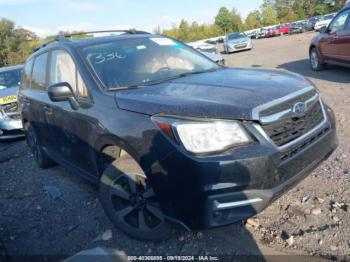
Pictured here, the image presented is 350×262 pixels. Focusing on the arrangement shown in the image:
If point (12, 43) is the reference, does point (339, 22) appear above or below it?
above

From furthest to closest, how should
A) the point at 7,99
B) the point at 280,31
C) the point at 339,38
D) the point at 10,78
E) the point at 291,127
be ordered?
the point at 280,31
the point at 339,38
the point at 10,78
the point at 7,99
the point at 291,127

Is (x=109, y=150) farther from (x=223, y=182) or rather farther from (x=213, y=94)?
(x=223, y=182)

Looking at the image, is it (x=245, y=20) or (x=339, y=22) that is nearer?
(x=339, y=22)

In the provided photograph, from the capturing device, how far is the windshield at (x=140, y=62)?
355cm

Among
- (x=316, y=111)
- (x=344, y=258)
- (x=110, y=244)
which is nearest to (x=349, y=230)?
(x=344, y=258)

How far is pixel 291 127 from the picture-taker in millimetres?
2791

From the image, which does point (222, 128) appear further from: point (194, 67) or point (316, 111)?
point (194, 67)

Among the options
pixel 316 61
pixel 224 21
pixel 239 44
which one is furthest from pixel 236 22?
pixel 316 61

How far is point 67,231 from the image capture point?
12.1ft

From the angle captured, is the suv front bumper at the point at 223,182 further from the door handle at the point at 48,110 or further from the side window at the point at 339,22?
the side window at the point at 339,22

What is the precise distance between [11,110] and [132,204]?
568cm

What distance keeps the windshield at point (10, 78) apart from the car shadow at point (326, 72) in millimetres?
7667

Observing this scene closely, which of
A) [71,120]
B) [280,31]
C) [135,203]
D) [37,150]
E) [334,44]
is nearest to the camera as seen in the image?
[135,203]

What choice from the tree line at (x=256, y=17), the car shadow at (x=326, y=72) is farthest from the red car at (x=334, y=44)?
the tree line at (x=256, y=17)
